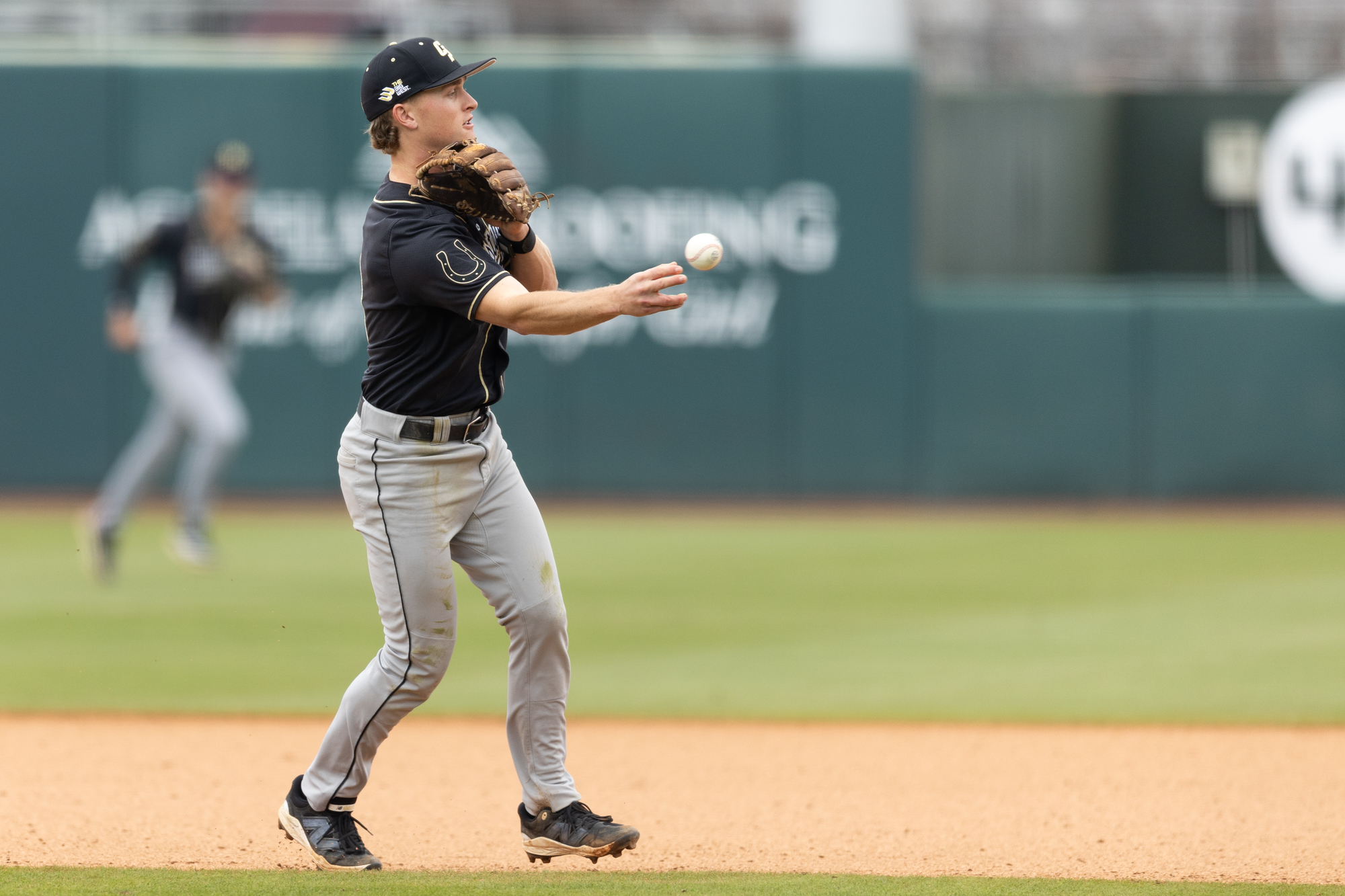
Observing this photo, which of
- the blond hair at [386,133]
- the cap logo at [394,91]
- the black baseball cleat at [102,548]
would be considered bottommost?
the black baseball cleat at [102,548]

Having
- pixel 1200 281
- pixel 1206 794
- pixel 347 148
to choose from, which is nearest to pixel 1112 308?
pixel 1200 281

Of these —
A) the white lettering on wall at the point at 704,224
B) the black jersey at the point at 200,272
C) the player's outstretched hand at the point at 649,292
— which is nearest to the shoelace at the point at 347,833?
the player's outstretched hand at the point at 649,292

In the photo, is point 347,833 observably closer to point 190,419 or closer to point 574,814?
point 574,814

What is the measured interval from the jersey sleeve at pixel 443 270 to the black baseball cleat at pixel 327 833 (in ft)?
4.08

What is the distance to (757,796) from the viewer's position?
4723 millimetres

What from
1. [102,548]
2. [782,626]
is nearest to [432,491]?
[782,626]

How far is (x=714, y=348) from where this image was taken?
1248 centimetres

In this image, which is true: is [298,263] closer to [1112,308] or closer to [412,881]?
[1112,308]

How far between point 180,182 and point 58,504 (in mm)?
2639

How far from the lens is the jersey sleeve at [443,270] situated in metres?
3.46

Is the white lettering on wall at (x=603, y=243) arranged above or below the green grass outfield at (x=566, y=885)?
above

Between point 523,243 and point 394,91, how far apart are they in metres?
0.48

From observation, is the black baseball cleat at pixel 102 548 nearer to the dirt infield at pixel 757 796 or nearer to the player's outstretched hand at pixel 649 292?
the dirt infield at pixel 757 796

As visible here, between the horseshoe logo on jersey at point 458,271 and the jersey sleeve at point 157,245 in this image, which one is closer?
the horseshoe logo on jersey at point 458,271
